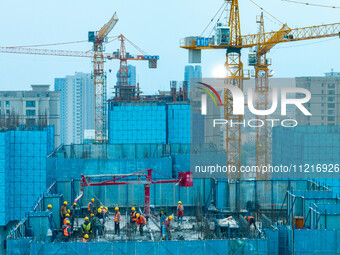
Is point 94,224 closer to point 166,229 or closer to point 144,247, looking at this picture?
point 166,229

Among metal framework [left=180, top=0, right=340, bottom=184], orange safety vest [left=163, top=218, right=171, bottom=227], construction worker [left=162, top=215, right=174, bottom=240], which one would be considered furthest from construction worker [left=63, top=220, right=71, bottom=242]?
metal framework [left=180, top=0, right=340, bottom=184]

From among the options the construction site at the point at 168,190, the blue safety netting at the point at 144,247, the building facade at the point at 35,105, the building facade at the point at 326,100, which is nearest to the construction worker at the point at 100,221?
the construction site at the point at 168,190

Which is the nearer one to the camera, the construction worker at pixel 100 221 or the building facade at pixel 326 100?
the construction worker at pixel 100 221

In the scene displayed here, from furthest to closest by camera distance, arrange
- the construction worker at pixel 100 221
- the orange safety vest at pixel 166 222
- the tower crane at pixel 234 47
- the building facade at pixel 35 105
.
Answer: the building facade at pixel 35 105 → the tower crane at pixel 234 47 → the construction worker at pixel 100 221 → the orange safety vest at pixel 166 222

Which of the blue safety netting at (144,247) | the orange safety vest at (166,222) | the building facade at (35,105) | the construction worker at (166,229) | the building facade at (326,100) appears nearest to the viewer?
the blue safety netting at (144,247)

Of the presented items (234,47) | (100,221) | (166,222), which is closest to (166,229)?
(166,222)

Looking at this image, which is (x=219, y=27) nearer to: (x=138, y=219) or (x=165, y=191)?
(x=165, y=191)

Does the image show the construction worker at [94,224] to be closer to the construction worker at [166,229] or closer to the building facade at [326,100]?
the construction worker at [166,229]

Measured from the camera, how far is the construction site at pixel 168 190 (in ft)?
72.2

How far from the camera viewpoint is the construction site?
22016mm

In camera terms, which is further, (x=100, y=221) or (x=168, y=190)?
(x=168, y=190)

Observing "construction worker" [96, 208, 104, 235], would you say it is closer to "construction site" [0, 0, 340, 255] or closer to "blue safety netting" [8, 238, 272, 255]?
"construction site" [0, 0, 340, 255]

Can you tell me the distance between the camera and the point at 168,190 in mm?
33719

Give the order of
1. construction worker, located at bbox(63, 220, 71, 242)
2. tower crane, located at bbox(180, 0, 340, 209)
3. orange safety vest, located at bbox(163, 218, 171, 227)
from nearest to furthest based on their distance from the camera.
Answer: construction worker, located at bbox(63, 220, 71, 242), orange safety vest, located at bbox(163, 218, 171, 227), tower crane, located at bbox(180, 0, 340, 209)
